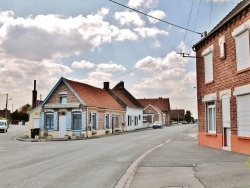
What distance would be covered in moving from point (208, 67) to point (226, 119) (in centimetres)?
374

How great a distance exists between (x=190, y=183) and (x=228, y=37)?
1011cm

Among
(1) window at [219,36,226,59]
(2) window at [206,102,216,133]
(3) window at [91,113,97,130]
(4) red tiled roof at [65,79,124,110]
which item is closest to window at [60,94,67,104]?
(4) red tiled roof at [65,79,124,110]

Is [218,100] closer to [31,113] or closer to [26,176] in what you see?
[26,176]

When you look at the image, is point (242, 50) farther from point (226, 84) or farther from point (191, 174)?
point (191, 174)

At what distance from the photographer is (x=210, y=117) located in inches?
788

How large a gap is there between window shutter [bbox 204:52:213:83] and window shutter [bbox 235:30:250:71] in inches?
132

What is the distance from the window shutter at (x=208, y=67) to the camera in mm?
19375

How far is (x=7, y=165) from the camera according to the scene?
13.5m

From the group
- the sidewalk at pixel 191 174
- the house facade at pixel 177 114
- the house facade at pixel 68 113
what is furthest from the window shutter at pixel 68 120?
the house facade at pixel 177 114

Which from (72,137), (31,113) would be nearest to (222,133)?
(72,137)

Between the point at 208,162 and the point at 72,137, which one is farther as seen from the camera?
the point at 72,137

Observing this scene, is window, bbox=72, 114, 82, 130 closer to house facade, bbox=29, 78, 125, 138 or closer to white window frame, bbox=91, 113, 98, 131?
house facade, bbox=29, 78, 125, 138

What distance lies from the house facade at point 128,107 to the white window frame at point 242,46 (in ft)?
119

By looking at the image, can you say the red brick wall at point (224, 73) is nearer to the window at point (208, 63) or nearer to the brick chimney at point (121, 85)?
the window at point (208, 63)
